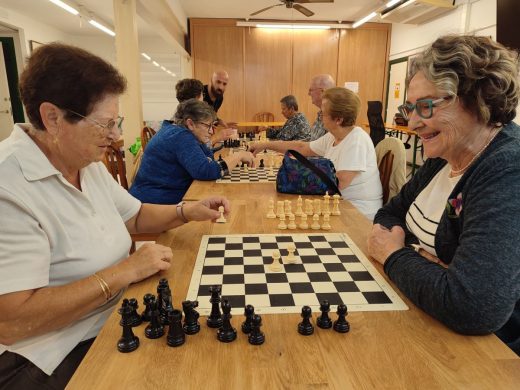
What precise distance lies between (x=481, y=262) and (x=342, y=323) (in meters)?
0.39

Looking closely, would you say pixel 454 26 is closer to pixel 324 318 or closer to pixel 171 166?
pixel 171 166

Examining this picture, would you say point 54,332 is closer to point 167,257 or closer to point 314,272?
point 167,257

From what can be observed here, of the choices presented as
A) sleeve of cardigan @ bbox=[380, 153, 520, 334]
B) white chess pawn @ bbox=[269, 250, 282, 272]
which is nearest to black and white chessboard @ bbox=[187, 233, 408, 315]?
white chess pawn @ bbox=[269, 250, 282, 272]

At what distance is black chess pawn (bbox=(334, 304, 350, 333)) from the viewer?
0.99 m

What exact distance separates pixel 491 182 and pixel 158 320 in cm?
99

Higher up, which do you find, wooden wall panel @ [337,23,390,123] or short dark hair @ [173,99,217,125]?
wooden wall panel @ [337,23,390,123]

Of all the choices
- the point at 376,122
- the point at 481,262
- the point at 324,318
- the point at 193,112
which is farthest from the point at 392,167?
the point at 376,122

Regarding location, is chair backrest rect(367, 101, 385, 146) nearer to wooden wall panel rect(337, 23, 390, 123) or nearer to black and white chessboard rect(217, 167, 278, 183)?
wooden wall panel rect(337, 23, 390, 123)

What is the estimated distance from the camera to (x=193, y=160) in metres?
2.70

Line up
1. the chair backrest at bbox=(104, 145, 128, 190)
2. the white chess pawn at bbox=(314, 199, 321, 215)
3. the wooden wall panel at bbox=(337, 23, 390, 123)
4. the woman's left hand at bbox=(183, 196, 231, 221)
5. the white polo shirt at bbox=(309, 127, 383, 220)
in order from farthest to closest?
the wooden wall panel at bbox=(337, 23, 390, 123) < the chair backrest at bbox=(104, 145, 128, 190) < the white polo shirt at bbox=(309, 127, 383, 220) < the white chess pawn at bbox=(314, 199, 321, 215) < the woman's left hand at bbox=(183, 196, 231, 221)

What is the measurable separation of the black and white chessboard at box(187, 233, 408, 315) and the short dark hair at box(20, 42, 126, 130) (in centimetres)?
67

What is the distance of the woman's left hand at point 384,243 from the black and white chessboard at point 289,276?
0.05 metres

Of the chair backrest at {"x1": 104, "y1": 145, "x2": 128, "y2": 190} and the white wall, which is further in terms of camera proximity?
the white wall

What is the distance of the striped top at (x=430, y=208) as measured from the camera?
1.35 m
